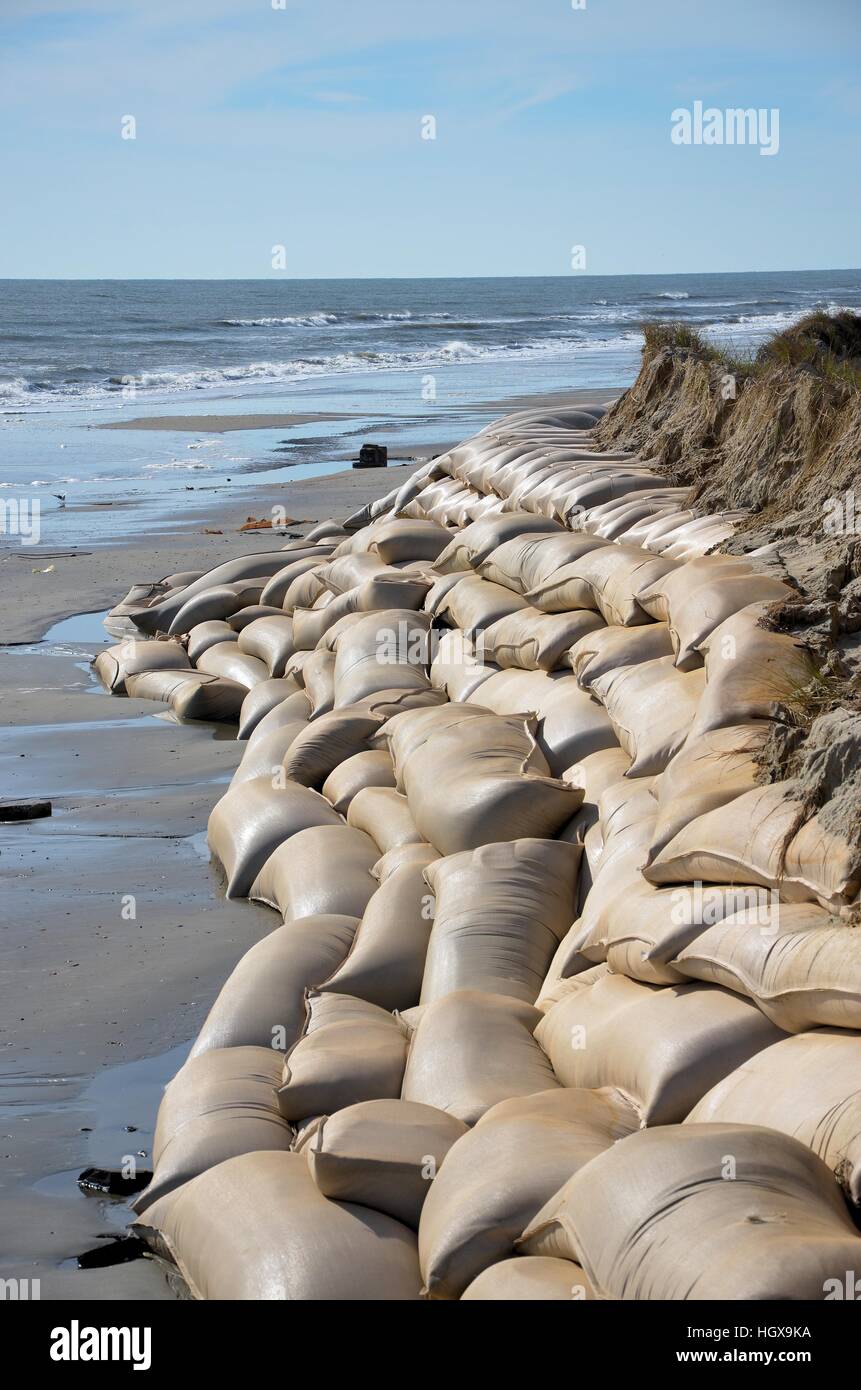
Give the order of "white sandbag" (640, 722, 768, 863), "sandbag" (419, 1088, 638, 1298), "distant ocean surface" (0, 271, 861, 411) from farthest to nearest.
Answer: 1. "distant ocean surface" (0, 271, 861, 411)
2. "white sandbag" (640, 722, 768, 863)
3. "sandbag" (419, 1088, 638, 1298)

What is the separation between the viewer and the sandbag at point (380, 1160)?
2.48 m

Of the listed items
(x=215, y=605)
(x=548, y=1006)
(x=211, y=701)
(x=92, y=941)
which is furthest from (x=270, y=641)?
(x=548, y=1006)

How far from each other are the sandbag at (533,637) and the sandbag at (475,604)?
67 millimetres

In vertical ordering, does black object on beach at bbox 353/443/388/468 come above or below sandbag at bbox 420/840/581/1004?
above

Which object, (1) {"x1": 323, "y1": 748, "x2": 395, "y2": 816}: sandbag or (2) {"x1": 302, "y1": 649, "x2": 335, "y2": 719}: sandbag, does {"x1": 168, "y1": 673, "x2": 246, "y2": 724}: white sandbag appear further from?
(1) {"x1": 323, "y1": 748, "x2": 395, "y2": 816}: sandbag

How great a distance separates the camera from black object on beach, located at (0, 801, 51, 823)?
5520mm

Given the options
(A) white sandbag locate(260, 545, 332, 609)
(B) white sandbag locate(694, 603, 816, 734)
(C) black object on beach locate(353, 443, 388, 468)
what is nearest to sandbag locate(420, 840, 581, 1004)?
(B) white sandbag locate(694, 603, 816, 734)

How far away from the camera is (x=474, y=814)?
3.88 meters

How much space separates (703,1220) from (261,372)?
30.9 m

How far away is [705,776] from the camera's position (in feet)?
10.7

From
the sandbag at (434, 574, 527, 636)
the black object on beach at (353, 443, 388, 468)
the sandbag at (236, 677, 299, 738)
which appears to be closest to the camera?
the sandbag at (434, 574, 527, 636)

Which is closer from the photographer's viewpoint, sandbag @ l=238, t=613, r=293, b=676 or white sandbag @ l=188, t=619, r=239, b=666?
sandbag @ l=238, t=613, r=293, b=676

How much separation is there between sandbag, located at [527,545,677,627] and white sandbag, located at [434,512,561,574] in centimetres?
70

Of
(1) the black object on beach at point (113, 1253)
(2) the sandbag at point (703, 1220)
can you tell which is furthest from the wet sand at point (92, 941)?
(2) the sandbag at point (703, 1220)
